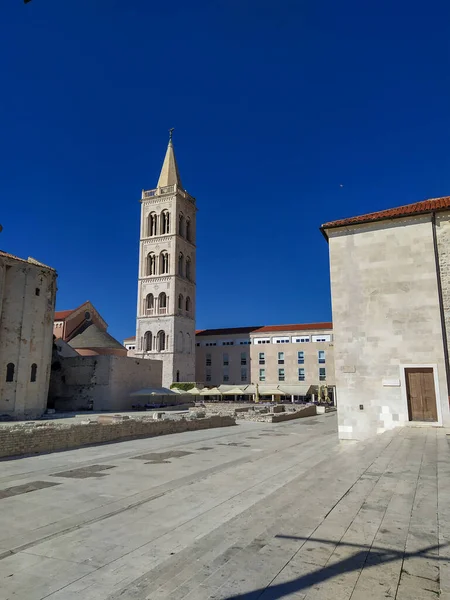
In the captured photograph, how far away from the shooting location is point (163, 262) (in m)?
71.4

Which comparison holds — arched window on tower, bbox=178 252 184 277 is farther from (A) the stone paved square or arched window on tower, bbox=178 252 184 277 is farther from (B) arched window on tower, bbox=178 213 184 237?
(A) the stone paved square

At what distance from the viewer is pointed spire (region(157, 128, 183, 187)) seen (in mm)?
74688

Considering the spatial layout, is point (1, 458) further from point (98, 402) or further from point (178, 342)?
point (178, 342)

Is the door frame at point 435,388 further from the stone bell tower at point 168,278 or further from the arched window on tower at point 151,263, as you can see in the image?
the arched window on tower at point 151,263

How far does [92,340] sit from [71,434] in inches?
1837

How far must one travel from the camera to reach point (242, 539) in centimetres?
512

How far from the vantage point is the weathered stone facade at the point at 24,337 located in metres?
34.7

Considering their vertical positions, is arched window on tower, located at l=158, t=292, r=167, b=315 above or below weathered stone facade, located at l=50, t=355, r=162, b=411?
above

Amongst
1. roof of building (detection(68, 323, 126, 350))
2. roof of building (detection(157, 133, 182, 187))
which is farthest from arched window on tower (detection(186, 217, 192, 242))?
roof of building (detection(68, 323, 126, 350))

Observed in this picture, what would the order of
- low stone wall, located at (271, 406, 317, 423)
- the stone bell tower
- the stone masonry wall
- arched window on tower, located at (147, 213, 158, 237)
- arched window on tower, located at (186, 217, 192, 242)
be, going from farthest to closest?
arched window on tower, located at (186, 217, 192, 242), arched window on tower, located at (147, 213, 158, 237), the stone bell tower, low stone wall, located at (271, 406, 317, 423), the stone masonry wall

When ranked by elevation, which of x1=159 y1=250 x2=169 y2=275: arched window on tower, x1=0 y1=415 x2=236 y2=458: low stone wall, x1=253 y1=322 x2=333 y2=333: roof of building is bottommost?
x1=0 y1=415 x2=236 y2=458: low stone wall

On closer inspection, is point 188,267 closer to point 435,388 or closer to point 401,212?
point 401,212

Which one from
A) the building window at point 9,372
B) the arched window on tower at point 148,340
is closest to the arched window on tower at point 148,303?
the arched window on tower at point 148,340

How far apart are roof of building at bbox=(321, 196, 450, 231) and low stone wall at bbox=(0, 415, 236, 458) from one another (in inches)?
508
